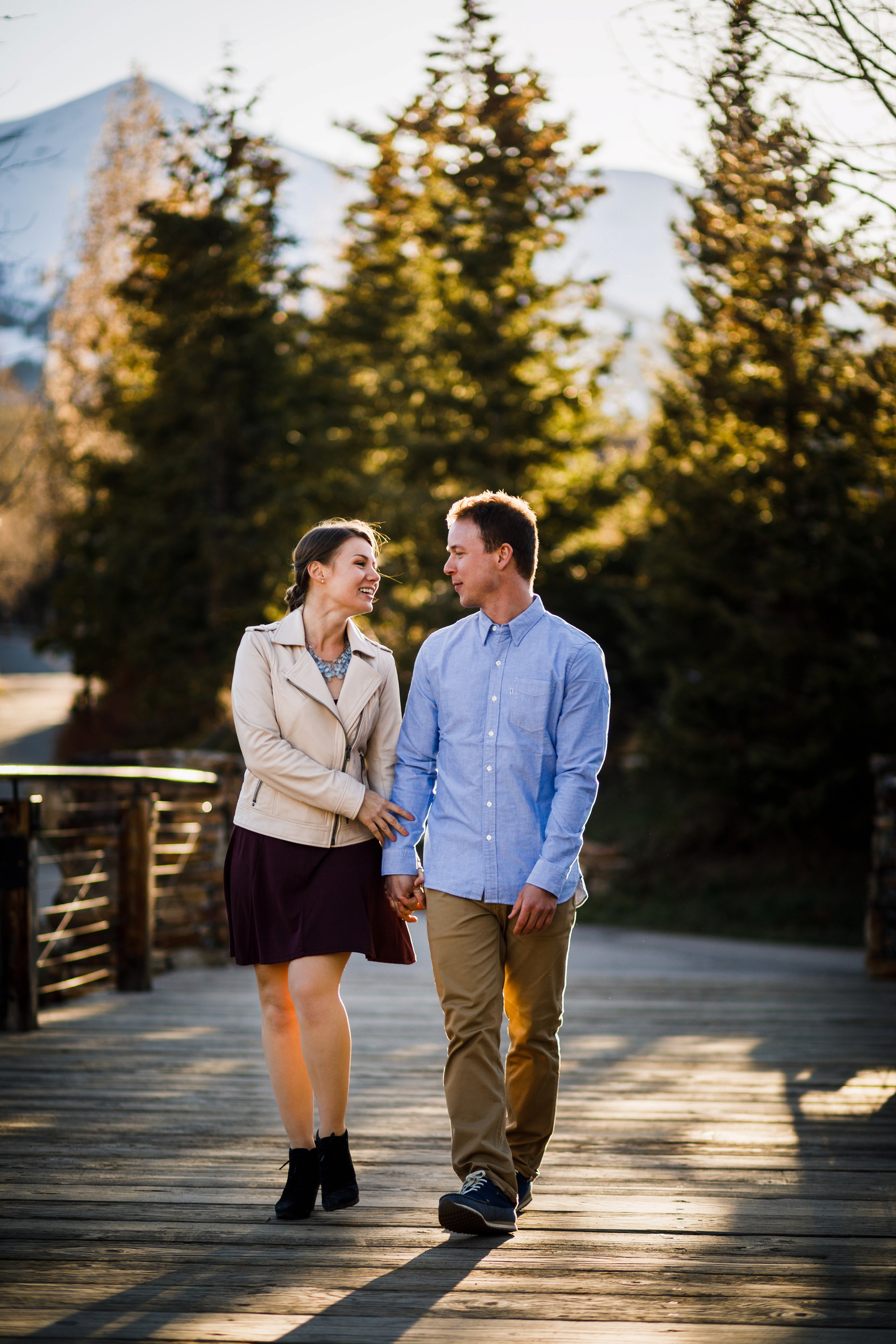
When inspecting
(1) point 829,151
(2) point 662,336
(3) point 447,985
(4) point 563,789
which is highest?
(2) point 662,336

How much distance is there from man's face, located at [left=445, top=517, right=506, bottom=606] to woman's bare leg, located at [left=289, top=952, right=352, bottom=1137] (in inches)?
39.9

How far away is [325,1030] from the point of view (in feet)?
10.9

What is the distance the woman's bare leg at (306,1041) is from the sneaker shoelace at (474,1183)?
40cm

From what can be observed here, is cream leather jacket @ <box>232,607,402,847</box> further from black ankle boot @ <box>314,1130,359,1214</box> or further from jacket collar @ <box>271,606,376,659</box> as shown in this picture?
black ankle boot @ <box>314,1130,359,1214</box>

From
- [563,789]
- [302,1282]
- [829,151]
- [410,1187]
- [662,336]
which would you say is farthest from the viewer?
[662,336]

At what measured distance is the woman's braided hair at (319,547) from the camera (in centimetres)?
347

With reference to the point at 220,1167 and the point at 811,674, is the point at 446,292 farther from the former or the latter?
the point at 220,1167

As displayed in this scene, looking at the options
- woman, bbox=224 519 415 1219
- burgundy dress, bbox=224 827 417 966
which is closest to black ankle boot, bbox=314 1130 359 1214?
woman, bbox=224 519 415 1219

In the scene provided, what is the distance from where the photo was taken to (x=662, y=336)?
2064 centimetres

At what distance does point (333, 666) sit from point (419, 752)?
0.33 metres

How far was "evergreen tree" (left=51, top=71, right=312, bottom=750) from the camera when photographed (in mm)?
21234

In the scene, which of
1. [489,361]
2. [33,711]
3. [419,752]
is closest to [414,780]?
[419,752]

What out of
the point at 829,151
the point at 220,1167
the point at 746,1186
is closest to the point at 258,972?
the point at 220,1167

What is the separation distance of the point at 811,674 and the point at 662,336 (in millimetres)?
7795
